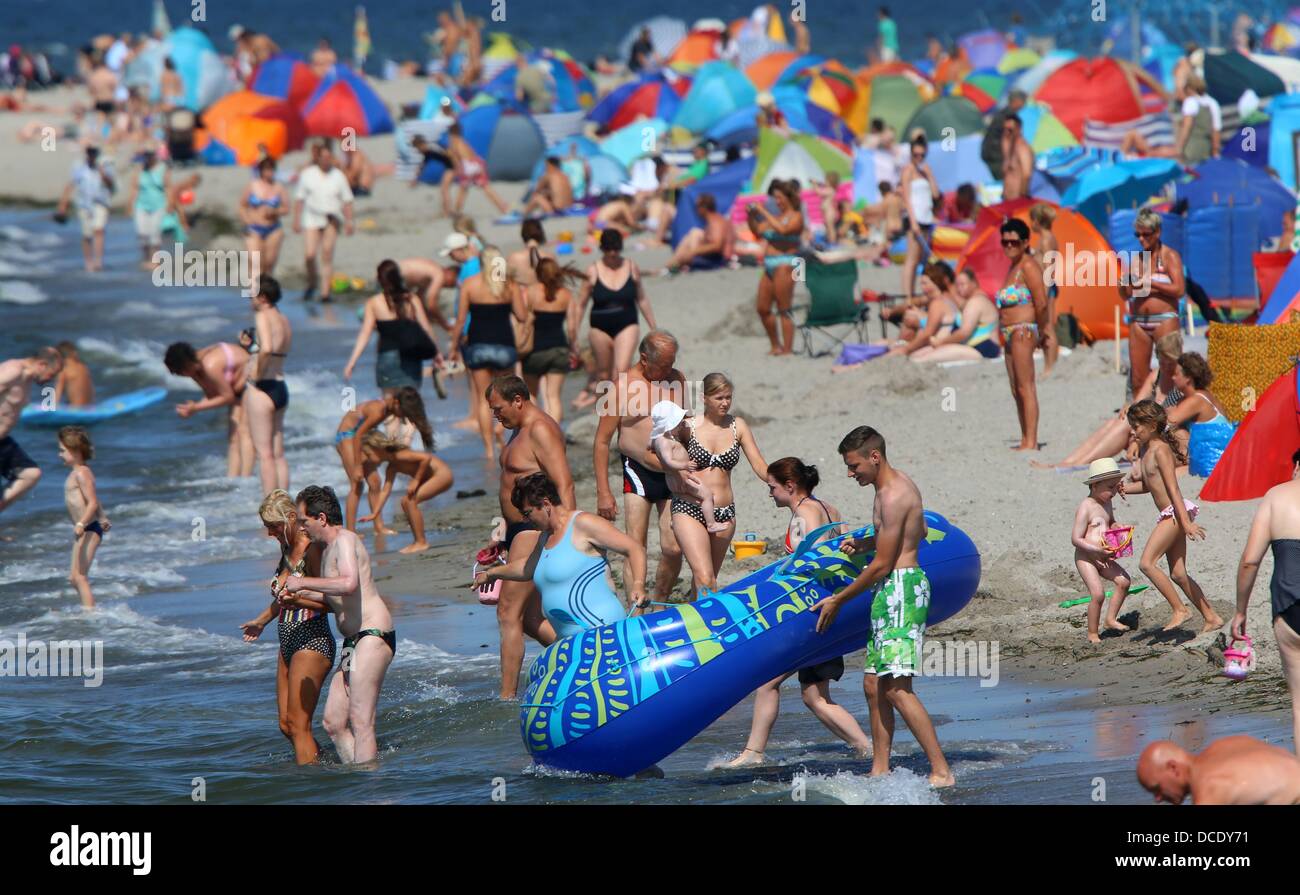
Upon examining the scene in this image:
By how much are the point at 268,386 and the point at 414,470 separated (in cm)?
135

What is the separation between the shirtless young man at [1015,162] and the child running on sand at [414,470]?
6884mm

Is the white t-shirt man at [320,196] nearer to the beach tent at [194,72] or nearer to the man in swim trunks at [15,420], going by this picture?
the man in swim trunks at [15,420]

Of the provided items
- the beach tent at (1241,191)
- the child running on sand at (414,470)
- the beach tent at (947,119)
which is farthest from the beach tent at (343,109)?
the child running on sand at (414,470)

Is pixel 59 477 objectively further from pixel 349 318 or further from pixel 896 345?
pixel 896 345

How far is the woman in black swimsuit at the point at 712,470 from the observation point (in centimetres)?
778

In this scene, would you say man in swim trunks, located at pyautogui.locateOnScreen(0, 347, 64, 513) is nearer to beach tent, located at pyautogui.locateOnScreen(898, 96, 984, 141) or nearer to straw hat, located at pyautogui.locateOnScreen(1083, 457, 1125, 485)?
straw hat, located at pyautogui.locateOnScreen(1083, 457, 1125, 485)

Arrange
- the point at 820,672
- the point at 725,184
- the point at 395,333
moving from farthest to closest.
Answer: the point at 725,184
the point at 395,333
the point at 820,672

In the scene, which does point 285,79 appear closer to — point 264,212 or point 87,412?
point 264,212

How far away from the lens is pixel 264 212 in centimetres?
1962

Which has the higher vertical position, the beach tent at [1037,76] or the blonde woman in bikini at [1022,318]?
the beach tent at [1037,76]

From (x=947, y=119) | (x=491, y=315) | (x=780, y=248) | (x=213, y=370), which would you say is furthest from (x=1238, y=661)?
(x=947, y=119)

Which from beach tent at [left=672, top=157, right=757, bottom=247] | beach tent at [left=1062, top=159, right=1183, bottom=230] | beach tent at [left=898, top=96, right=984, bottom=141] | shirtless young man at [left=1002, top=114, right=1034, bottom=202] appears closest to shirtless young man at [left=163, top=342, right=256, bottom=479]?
shirtless young man at [left=1002, top=114, right=1034, bottom=202]

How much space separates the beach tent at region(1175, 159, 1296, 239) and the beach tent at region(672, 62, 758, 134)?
12.1 m

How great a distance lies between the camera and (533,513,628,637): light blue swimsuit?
691cm
